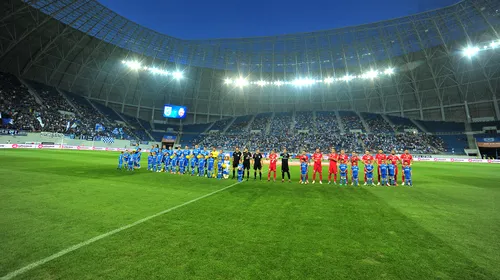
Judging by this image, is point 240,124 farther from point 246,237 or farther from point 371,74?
point 246,237

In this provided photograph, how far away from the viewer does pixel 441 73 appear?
4534cm

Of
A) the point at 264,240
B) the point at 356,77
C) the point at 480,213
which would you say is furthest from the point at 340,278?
the point at 356,77

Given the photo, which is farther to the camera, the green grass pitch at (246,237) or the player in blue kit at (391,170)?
the player in blue kit at (391,170)

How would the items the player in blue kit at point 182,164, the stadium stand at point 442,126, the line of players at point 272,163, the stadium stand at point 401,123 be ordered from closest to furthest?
the line of players at point 272,163 → the player in blue kit at point 182,164 → the stadium stand at point 442,126 → the stadium stand at point 401,123

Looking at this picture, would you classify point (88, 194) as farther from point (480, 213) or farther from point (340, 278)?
point (480, 213)

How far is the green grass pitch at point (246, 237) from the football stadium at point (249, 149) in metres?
0.04

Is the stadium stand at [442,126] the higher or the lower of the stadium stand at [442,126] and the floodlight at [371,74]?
the lower

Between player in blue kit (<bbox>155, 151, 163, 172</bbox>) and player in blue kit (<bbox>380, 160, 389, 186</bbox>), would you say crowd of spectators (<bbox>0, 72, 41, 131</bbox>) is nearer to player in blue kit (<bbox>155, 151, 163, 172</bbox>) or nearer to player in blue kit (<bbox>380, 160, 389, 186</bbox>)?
player in blue kit (<bbox>155, 151, 163, 172</bbox>)

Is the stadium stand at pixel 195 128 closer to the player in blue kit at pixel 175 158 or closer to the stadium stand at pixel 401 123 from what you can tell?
the stadium stand at pixel 401 123

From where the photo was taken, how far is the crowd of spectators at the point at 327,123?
53156 millimetres

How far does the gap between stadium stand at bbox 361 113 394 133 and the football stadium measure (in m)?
0.43

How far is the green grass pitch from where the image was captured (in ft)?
11.4

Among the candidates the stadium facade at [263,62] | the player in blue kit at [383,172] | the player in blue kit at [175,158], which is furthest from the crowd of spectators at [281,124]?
the player in blue kit at [383,172]

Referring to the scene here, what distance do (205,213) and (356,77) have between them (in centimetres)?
5289
